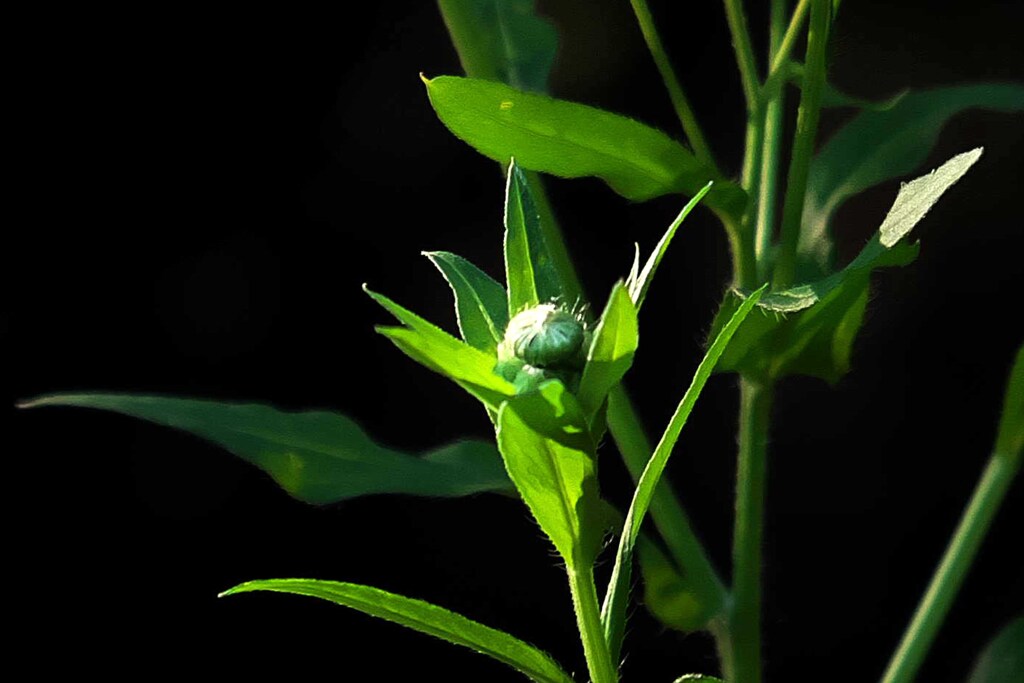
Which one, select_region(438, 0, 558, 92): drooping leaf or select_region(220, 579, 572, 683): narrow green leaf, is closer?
select_region(220, 579, 572, 683): narrow green leaf

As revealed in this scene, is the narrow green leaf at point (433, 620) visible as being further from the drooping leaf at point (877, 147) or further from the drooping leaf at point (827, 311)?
the drooping leaf at point (877, 147)

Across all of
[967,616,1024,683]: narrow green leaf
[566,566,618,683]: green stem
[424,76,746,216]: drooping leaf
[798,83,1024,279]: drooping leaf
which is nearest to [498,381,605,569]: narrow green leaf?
[566,566,618,683]: green stem

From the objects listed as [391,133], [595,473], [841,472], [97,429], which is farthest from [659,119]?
[595,473]

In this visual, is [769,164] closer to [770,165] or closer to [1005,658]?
[770,165]

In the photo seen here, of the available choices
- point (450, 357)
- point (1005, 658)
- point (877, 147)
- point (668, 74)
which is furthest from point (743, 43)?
point (1005, 658)

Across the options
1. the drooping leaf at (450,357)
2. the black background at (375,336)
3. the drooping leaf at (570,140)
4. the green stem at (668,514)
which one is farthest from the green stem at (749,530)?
the black background at (375,336)

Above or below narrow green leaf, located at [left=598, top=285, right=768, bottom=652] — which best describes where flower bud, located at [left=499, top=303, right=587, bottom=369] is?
above

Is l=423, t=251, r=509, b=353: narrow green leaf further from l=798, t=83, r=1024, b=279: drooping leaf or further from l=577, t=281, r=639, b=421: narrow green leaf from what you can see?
l=798, t=83, r=1024, b=279: drooping leaf
